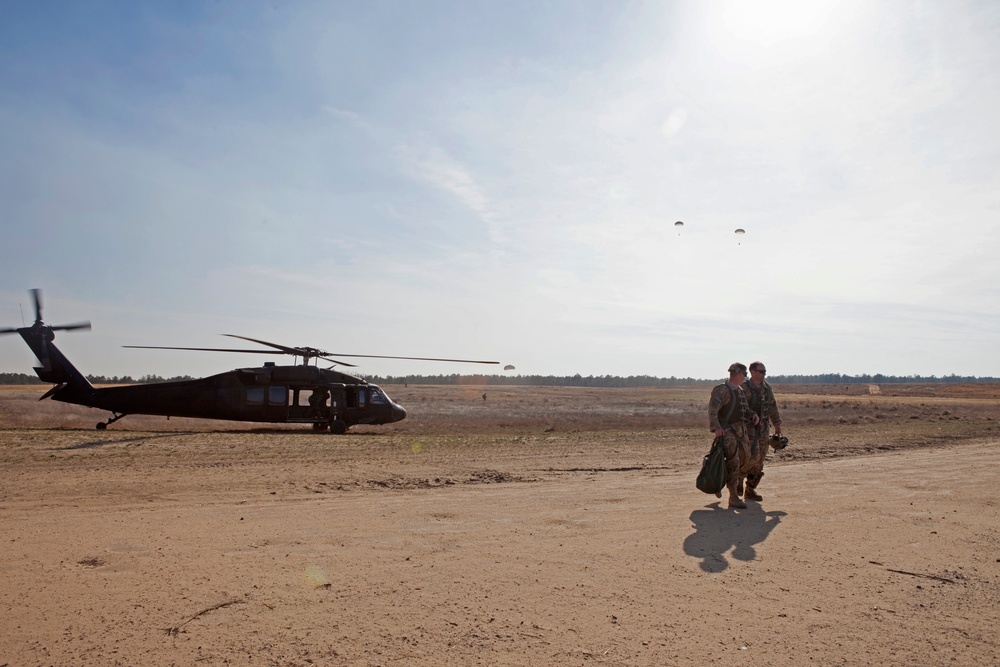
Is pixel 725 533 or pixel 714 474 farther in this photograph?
pixel 714 474

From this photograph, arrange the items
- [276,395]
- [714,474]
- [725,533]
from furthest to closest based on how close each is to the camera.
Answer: [276,395] → [714,474] → [725,533]

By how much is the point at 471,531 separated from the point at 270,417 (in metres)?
16.9

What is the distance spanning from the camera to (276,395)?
2194cm

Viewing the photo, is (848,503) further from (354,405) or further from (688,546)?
(354,405)

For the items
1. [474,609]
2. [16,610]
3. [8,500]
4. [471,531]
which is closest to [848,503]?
[471,531]

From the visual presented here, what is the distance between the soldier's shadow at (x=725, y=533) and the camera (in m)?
6.07

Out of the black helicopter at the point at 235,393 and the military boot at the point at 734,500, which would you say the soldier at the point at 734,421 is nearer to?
the military boot at the point at 734,500

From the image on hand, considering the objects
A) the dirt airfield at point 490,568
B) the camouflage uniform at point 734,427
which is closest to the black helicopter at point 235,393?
the dirt airfield at point 490,568

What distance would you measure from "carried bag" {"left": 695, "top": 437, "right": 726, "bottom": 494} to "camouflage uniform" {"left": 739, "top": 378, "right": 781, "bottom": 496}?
51 cm

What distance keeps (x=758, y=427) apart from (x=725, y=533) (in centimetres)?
242

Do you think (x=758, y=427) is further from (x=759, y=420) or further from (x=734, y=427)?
(x=734, y=427)

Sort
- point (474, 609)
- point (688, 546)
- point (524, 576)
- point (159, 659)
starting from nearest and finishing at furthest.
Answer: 1. point (159, 659)
2. point (474, 609)
3. point (524, 576)
4. point (688, 546)

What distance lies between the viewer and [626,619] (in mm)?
4570

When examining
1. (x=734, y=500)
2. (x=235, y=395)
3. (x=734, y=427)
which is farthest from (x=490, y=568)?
(x=235, y=395)
